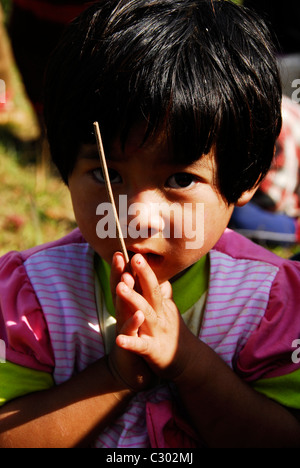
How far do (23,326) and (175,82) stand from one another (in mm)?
548

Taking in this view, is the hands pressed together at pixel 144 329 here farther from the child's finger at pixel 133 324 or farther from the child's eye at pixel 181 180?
the child's eye at pixel 181 180

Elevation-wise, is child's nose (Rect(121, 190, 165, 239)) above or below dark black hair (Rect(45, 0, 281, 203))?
below

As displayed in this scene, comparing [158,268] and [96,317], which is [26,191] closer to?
[96,317]

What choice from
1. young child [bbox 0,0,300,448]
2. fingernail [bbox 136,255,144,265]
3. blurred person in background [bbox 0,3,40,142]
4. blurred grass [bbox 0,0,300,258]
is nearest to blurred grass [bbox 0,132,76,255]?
blurred grass [bbox 0,0,300,258]

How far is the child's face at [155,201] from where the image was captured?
100 cm

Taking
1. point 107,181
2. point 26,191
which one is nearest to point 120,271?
point 107,181

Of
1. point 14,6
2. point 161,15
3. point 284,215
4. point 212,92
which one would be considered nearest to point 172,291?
point 212,92

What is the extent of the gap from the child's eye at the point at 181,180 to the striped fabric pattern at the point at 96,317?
290 mm

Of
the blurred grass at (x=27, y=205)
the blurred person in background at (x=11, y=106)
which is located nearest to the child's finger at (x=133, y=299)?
the blurred grass at (x=27, y=205)

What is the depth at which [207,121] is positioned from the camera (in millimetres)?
997

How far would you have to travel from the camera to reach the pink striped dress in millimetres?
1187

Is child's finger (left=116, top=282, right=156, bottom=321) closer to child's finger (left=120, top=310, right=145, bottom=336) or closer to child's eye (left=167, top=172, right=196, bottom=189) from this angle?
child's finger (left=120, top=310, right=145, bottom=336)
